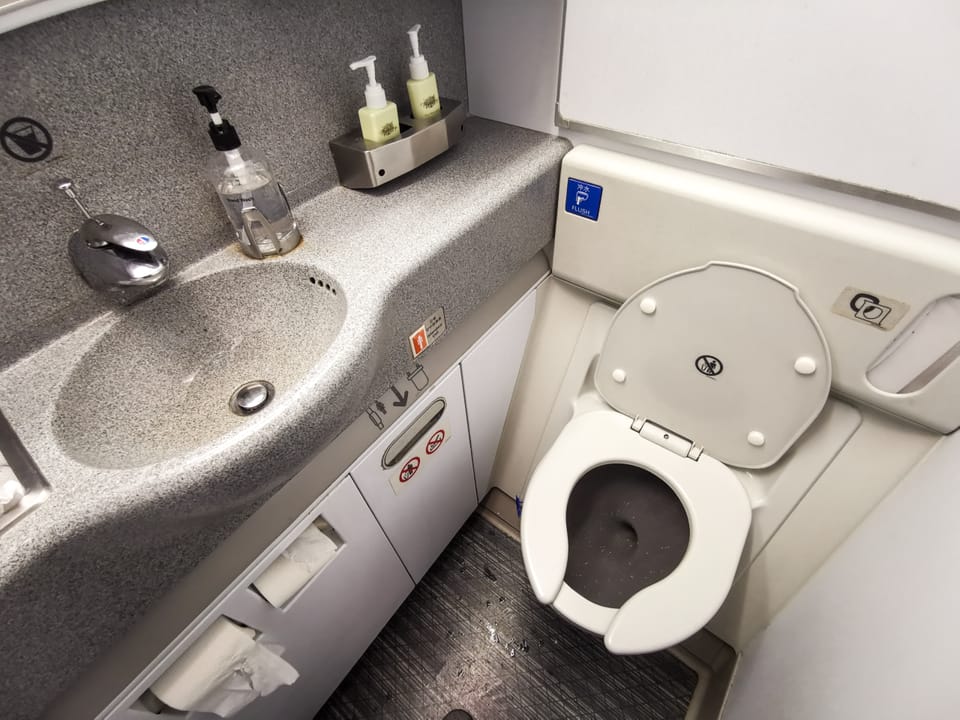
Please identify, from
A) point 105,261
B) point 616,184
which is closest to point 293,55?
point 105,261

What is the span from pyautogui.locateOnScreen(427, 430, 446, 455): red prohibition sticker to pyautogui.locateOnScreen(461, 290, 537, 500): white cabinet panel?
8 centimetres

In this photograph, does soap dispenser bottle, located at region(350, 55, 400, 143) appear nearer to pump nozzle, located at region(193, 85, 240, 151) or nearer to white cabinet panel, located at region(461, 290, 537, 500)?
pump nozzle, located at region(193, 85, 240, 151)

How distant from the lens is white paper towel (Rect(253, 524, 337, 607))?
0.59 meters

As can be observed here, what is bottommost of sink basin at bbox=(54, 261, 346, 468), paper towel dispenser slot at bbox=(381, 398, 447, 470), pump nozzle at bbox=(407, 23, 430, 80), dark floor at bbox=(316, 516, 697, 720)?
dark floor at bbox=(316, 516, 697, 720)

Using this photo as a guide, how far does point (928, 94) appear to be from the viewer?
477 mm

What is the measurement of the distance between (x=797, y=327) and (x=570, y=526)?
56cm

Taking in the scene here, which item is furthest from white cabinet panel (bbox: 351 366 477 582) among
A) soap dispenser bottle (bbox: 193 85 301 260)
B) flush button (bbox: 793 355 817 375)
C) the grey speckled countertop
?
flush button (bbox: 793 355 817 375)

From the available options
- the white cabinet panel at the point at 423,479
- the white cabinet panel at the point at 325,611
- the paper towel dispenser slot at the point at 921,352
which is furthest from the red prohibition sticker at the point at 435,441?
the paper towel dispenser slot at the point at 921,352

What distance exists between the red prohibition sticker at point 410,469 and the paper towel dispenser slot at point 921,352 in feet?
2.28

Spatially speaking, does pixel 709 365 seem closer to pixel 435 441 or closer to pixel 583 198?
pixel 583 198

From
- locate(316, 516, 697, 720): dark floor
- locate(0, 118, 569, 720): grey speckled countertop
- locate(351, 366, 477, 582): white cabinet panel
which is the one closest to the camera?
locate(0, 118, 569, 720): grey speckled countertop

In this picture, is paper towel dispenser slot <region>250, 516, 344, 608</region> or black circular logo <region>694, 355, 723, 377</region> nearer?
paper towel dispenser slot <region>250, 516, 344, 608</region>

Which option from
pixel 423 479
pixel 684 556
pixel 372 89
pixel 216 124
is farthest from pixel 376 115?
pixel 684 556

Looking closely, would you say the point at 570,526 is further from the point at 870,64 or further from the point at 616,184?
the point at 870,64
